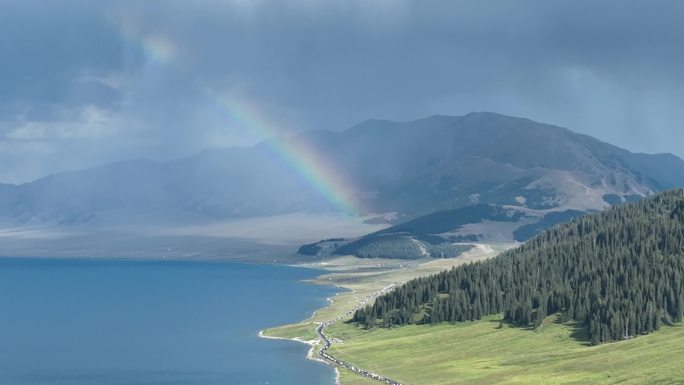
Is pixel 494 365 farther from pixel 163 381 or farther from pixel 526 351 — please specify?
pixel 163 381

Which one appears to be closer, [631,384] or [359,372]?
[631,384]

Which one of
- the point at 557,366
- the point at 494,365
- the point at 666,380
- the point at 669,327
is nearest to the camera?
the point at 666,380

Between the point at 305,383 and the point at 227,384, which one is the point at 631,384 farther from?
the point at 227,384

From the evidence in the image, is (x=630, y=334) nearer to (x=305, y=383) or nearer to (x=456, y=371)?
(x=456, y=371)

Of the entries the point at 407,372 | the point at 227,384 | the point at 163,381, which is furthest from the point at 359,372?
the point at 163,381

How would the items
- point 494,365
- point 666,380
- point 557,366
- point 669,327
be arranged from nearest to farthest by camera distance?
1. point 666,380
2. point 557,366
3. point 494,365
4. point 669,327

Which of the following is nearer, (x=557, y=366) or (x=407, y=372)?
(x=557, y=366)

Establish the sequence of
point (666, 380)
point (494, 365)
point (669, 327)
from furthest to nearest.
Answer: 1. point (669, 327)
2. point (494, 365)
3. point (666, 380)

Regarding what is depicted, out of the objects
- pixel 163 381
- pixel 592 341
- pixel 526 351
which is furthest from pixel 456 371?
pixel 163 381
